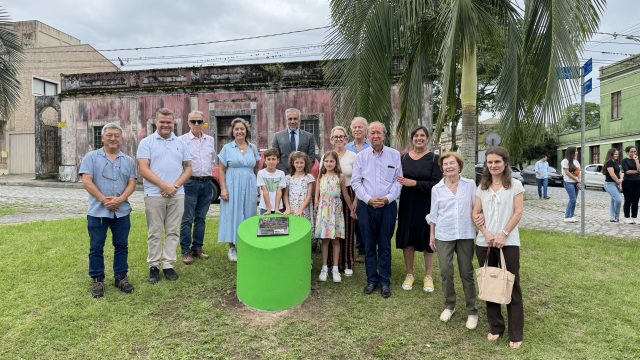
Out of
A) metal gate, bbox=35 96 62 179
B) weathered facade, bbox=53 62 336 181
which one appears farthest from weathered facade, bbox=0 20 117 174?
weathered facade, bbox=53 62 336 181

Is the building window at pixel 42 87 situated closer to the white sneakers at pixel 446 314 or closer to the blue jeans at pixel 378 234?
the blue jeans at pixel 378 234

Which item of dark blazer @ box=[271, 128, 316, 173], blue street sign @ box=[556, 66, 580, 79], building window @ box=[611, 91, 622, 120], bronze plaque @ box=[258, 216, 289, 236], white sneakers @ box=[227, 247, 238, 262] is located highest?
building window @ box=[611, 91, 622, 120]

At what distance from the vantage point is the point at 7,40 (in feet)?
27.3

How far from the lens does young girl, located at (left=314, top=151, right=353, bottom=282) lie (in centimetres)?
452

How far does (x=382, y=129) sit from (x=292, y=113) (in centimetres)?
137

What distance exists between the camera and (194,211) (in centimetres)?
534

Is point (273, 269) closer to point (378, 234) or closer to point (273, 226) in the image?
point (273, 226)

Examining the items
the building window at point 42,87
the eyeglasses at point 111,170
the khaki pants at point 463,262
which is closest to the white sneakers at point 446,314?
the khaki pants at point 463,262

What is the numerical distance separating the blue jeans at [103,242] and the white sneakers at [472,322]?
11.7ft

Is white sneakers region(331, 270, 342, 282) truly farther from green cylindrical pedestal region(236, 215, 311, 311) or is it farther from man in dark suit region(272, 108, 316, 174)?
man in dark suit region(272, 108, 316, 174)

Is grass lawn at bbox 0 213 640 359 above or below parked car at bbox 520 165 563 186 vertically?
below

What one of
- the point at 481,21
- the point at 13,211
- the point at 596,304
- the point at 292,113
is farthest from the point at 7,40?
the point at 596,304

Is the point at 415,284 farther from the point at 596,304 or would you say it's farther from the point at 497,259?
the point at 596,304

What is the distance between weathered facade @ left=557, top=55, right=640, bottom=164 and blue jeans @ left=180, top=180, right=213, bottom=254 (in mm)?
26428
